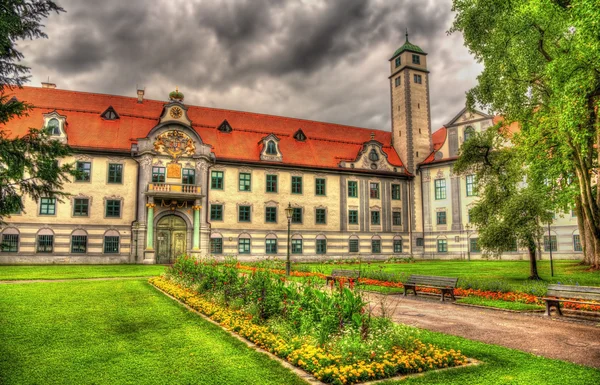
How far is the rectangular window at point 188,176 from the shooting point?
3566 cm

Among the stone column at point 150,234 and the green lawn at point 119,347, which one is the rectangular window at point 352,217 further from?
the green lawn at point 119,347

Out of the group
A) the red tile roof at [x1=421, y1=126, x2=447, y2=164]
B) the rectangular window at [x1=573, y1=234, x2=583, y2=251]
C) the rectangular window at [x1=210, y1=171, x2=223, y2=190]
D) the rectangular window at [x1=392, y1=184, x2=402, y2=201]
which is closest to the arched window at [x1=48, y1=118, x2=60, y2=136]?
the rectangular window at [x1=210, y1=171, x2=223, y2=190]

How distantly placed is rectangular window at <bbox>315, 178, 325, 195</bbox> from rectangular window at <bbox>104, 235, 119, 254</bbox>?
1817 centimetres

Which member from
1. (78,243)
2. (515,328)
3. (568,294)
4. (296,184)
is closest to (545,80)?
(568,294)

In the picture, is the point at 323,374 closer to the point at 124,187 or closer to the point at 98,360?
the point at 98,360

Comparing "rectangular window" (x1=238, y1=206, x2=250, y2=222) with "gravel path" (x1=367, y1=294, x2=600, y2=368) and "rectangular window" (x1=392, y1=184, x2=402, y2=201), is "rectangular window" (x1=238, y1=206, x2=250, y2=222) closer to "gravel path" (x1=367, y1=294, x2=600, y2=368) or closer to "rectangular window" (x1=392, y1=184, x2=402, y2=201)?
"rectangular window" (x1=392, y1=184, x2=402, y2=201)

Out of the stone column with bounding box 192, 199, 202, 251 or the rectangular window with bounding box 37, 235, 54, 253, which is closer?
the rectangular window with bounding box 37, 235, 54, 253

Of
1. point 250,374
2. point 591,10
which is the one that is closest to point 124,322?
point 250,374

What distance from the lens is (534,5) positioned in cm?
1711

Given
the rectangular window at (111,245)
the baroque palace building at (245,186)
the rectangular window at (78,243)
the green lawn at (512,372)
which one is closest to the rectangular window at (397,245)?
the baroque palace building at (245,186)

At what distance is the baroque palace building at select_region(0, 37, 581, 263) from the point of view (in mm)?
33344

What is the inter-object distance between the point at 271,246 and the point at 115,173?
47.9ft

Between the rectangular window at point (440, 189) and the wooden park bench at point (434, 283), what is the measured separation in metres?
27.4

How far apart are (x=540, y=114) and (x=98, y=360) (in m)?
22.3
